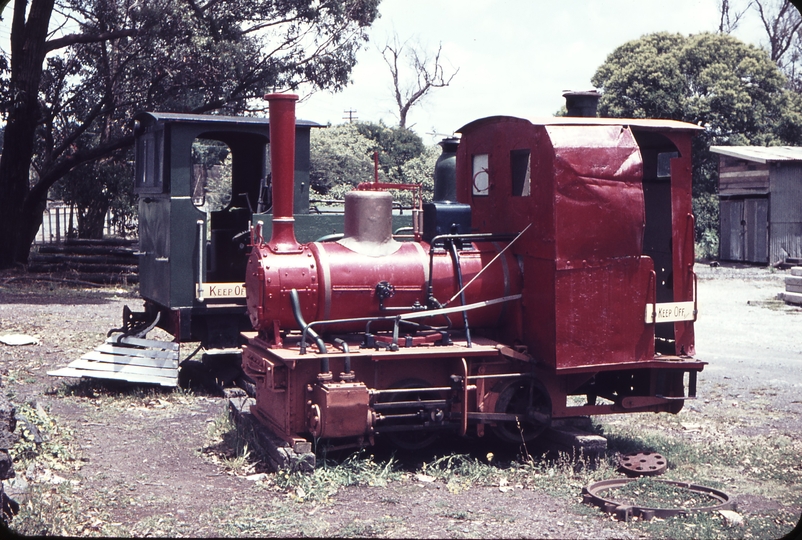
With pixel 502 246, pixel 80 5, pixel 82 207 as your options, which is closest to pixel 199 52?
pixel 80 5

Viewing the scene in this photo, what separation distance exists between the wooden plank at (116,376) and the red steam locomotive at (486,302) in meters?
2.19

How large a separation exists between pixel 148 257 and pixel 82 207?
15207 mm

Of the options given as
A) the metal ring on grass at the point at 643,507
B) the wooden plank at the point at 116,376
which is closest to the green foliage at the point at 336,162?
the wooden plank at the point at 116,376

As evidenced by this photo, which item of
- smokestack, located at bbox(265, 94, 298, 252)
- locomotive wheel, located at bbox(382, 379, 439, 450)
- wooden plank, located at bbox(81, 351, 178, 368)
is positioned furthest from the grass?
smokestack, located at bbox(265, 94, 298, 252)

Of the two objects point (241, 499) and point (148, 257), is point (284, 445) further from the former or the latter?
point (148, 257)

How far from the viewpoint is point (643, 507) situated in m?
5.74

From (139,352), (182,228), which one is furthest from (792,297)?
(139,352)

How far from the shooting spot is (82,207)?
78.4ft

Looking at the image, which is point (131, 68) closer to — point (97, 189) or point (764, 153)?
point (97, 189)

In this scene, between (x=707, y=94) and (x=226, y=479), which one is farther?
(x=707, y=94)

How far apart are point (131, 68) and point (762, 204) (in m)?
18.7

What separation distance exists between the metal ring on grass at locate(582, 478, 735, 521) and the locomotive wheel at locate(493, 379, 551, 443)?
0.91 meters

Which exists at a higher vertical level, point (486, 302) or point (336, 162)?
point (336, 162)

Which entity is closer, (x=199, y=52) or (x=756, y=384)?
(x=756, y=384)
